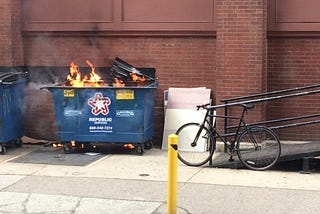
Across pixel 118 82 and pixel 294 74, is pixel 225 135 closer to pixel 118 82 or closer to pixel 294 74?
pixel 294 74

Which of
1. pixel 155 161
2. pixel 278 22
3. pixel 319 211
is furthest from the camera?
pixel 278 22

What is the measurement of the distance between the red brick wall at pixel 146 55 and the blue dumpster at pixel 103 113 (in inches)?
37.6

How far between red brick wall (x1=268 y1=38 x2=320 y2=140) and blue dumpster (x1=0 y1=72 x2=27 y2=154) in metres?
4.53

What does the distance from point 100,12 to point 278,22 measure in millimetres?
3335

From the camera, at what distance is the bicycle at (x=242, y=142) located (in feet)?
26.8

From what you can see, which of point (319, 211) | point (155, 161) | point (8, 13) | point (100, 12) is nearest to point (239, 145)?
point (155, 161)

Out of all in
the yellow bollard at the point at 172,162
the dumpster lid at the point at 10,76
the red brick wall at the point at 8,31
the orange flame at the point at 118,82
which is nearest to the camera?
the yellow bollard at the point at 172,162

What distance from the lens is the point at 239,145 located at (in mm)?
8344

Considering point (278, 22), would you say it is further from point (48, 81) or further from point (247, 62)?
point (48, 81)

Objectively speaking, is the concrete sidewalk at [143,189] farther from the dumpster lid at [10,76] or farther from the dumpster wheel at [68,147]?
the dumpster lid at [10,76]

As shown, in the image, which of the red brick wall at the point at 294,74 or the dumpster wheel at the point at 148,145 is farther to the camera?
the dumpster wheel at the point at 148,145

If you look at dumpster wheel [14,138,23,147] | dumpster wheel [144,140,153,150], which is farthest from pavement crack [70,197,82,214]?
dumpster wheel [14,138,23,147]

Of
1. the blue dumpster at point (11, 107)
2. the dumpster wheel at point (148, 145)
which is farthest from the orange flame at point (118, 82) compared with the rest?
the blue dumpster at point (11, 107)

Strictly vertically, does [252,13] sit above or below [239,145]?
above
